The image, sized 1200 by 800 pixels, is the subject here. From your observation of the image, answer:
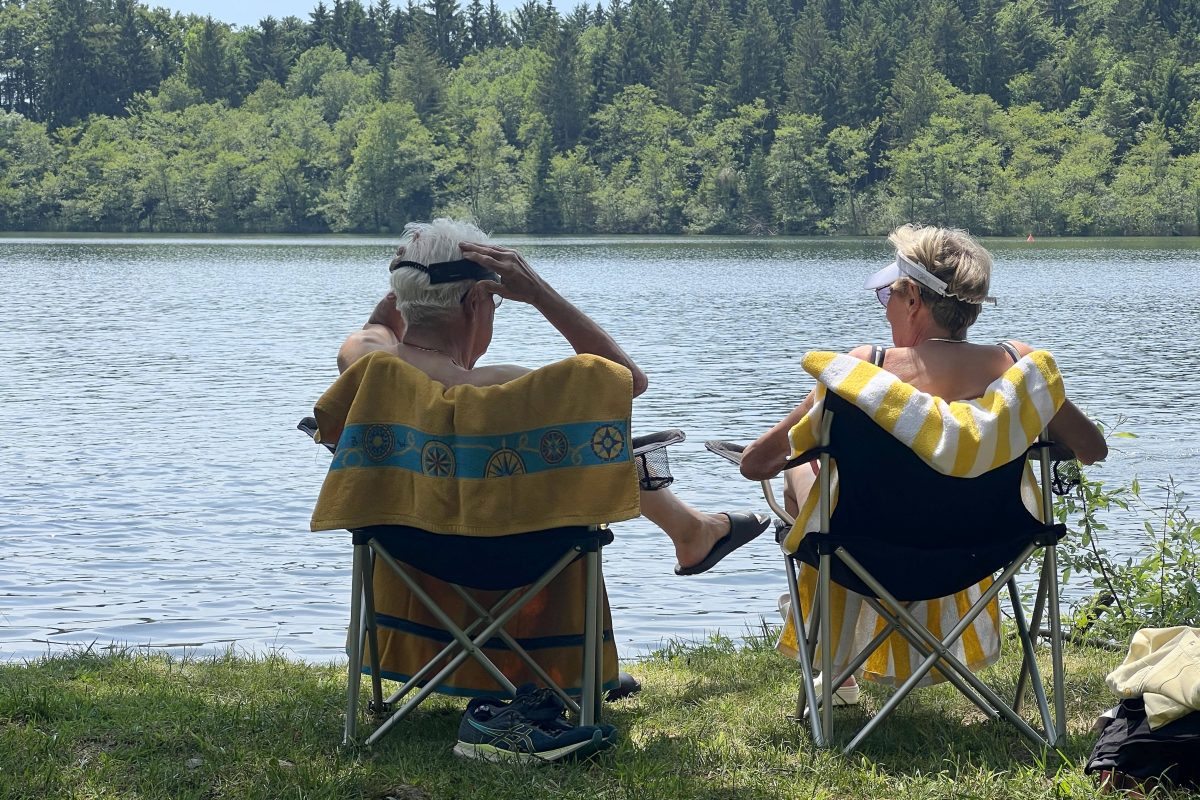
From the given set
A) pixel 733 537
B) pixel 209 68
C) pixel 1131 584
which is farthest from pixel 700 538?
pixel 209 68

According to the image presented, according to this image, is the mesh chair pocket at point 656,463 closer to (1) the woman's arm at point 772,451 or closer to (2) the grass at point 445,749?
(1) the woman's arm at point 772,451

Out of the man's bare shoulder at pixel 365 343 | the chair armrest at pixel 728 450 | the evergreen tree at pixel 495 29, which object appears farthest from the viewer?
the evergreen tree at pixel 495 29

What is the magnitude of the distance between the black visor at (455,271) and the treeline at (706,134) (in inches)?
3362

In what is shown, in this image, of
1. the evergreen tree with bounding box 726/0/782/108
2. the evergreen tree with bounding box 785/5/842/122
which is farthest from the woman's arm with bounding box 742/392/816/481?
the evergreen tree with bounding box 726/0/782/108

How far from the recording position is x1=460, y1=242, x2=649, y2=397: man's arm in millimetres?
3721

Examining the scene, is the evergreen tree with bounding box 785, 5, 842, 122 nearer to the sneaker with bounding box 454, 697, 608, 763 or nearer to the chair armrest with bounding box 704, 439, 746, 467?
the chair armrest with bounding box 704, 439, 746, 467

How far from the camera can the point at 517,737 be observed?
3.36 metres

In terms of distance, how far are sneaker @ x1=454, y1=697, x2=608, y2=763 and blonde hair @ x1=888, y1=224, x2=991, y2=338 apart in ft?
4.61

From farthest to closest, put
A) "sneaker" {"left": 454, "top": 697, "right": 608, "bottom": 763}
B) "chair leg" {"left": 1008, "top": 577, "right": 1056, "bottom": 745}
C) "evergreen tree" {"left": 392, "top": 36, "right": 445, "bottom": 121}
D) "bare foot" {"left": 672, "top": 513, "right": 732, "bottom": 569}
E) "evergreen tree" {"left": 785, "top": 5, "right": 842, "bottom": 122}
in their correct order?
"evergreen tree" {"left": 392, "top": 36, "right": 445, "bottom": 121} < "evergreen tree" {"left": 785, "top": 5, "right": 842, "bottom": 122} < "bare foot" {"left": 672, "top": 513, "right": 732, "bottom": 569} < "chair leg" {"left": 1008, "top": 577, "right": 1056, "bottom": 745} < "sneaker" {"left": 454, "top": 697, "right": 608, "bottom": 763}

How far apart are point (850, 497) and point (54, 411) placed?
44.7 feet

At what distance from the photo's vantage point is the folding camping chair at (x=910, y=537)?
138 inches

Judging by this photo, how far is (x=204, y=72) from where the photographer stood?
136 metres

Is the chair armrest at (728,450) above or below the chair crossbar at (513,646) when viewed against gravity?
above

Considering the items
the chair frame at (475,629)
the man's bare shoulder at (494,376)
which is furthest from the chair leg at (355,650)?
the man's bare shoulder at (494,376)
